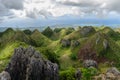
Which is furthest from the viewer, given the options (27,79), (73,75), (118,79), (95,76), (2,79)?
(95,76)

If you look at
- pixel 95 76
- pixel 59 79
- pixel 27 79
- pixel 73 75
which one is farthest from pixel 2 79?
pixel 95 76

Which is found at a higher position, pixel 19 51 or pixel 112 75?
pixel 19 51

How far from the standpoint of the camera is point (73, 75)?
527 feet

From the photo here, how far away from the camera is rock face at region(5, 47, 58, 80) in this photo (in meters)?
141

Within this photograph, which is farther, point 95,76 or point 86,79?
point 95,76

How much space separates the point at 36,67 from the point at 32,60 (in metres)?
3.66

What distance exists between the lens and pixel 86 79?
180 m

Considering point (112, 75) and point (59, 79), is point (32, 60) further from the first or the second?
point (112, 75)

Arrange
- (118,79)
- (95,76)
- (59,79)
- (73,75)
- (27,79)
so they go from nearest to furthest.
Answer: (27,79), (59,79), (73,75), (118,79), (95,76)

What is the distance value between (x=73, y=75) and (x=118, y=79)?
3154cm

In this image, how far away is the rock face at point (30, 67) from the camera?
141 m

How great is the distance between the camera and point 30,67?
5556 inches

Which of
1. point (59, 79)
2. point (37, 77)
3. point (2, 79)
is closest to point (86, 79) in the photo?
point (59, 79)

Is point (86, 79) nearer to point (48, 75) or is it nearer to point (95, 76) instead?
point (95, 76)
